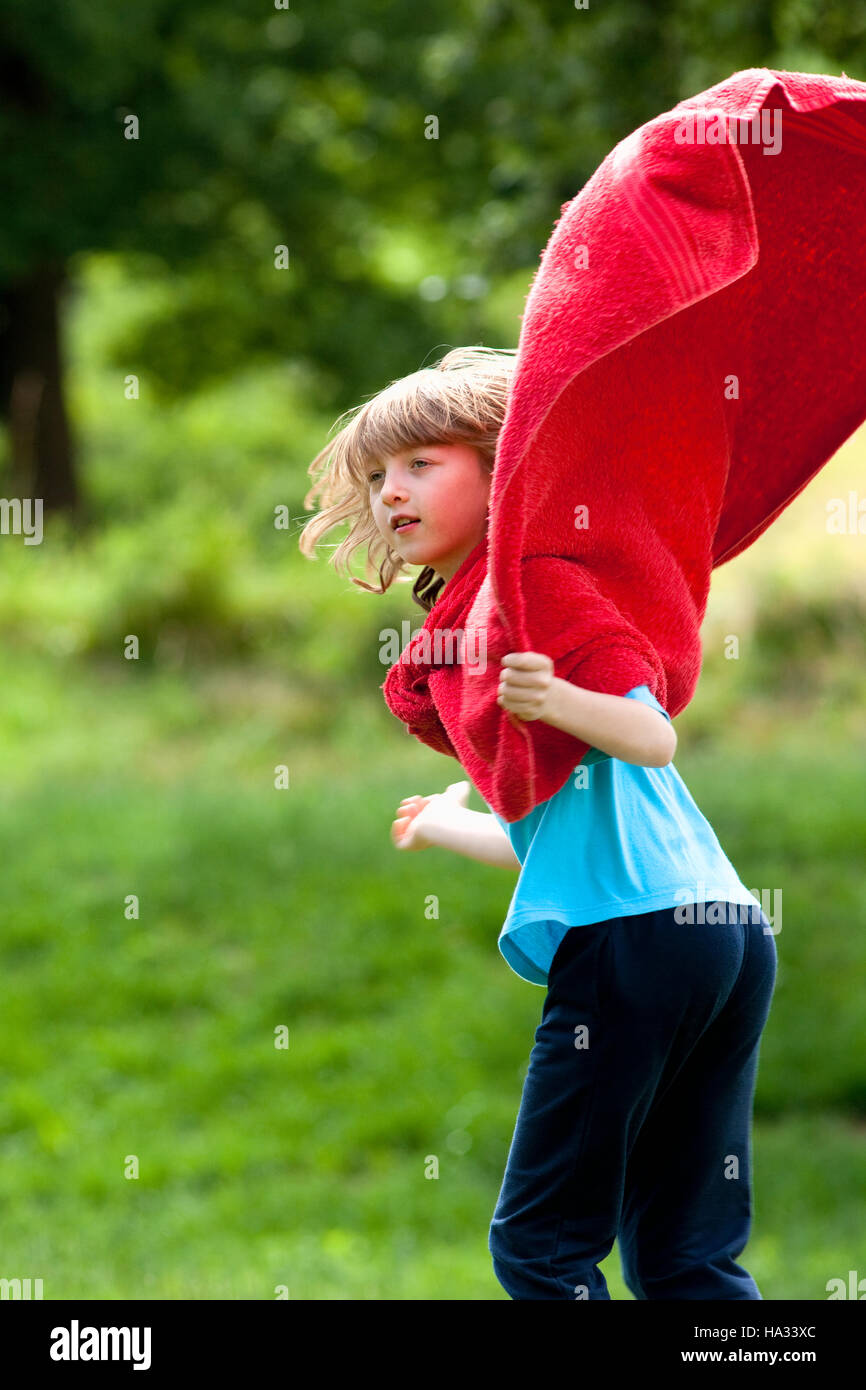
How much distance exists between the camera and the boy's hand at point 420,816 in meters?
2.17

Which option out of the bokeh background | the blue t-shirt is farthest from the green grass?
the blue t-shirt

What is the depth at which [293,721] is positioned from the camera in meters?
8.75

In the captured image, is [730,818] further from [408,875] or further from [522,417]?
[522,417]

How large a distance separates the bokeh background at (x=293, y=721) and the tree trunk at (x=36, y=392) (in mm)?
28

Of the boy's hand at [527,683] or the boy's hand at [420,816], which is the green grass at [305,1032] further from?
the boy's hand at [527,683]

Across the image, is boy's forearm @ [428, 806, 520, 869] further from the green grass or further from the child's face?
the green grass

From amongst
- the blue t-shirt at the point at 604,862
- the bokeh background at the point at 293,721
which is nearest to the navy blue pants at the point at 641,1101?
the blue t-shirt at the point at 604,862

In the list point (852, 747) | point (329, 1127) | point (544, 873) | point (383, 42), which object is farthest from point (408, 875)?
point (383, 42)

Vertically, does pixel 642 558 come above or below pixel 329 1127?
above

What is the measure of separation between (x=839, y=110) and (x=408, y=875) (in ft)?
17.0

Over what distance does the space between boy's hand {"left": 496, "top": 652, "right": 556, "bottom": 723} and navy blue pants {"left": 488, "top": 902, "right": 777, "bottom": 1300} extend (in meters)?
0.33

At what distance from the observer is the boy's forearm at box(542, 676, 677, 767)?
170 centimetres

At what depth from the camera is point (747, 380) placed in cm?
203

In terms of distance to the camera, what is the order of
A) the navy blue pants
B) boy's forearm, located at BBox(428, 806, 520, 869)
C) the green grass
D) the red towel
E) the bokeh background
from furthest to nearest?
the bokeh background < the green grass < boy's forearm, located at BBox(428, 806, 520, 869) < the navy blue pants < the red towel
